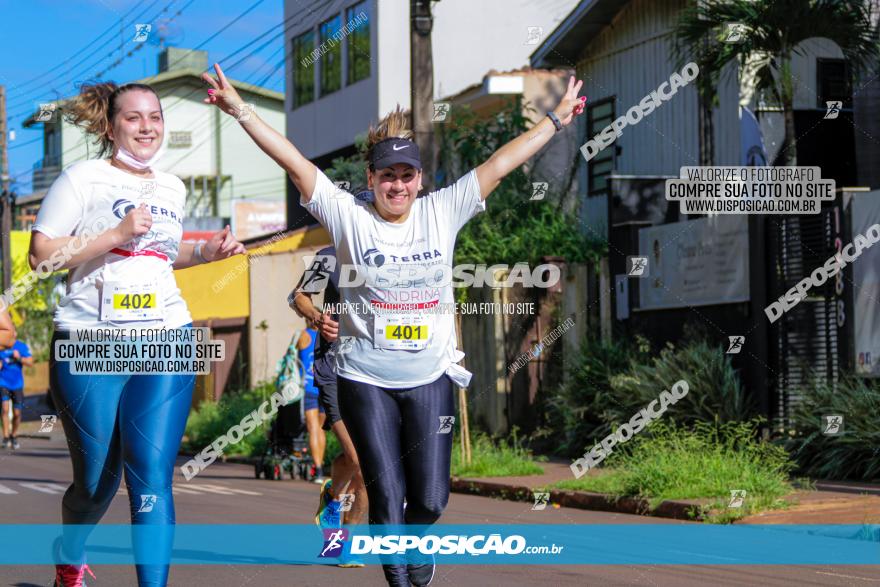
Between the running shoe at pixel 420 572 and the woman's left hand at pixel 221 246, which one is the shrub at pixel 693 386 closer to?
the running shoe at pixel 420 572

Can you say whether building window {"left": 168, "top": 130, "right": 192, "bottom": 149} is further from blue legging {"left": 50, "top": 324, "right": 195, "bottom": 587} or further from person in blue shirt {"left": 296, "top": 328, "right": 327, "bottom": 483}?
blue legging {"left": 50, "top": 324, "right": 195, "bottom": 587}

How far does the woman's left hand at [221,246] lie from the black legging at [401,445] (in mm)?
744

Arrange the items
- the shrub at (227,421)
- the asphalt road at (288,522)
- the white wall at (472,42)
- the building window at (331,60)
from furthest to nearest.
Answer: the building window at (331,60) < the white wall at (472,42) < the shrub at (227,421) < the asphalt road at (288,522)

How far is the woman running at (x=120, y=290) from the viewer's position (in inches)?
221

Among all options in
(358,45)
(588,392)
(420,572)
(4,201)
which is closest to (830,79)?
(588,392)

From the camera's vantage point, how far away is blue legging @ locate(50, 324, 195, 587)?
219 inches

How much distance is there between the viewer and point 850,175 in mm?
20375

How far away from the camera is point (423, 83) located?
1614cm

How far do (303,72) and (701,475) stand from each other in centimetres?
2579

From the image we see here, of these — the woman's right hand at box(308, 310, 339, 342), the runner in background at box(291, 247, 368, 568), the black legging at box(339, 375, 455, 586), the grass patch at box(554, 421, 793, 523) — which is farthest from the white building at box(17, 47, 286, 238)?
the black legging at box(339, 375, 455, 586)

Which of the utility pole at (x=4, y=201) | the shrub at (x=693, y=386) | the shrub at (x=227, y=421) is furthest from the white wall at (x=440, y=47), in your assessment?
the shrub at (x=693, y=386)

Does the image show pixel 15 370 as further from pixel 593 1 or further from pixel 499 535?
pixel 499 535

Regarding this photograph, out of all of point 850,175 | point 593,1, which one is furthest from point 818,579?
point 593,1

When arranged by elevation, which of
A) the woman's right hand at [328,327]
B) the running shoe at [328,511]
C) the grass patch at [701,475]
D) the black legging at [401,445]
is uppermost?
the woman's right hand at [328,327]
